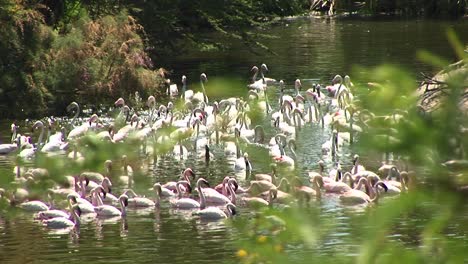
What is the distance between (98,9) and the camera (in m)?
23.2

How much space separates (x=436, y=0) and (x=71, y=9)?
21.5 m

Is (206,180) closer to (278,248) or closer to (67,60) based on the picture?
(67,60)

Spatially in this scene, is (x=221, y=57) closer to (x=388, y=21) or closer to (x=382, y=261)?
(x=388, y=21)

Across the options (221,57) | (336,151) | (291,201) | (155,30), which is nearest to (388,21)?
(221,57)

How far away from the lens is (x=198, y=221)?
12031 mm

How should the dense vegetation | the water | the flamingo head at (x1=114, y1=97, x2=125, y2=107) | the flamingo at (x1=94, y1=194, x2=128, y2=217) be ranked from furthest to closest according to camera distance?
the dense vegetation < the flamingo head at (x1=114, y1=97, x2=125, y2=107) < the flamingo at (x1=94, y1=194, x2=128, y2=217) < the water

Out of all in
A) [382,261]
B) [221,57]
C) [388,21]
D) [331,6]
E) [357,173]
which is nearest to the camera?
[382,261]

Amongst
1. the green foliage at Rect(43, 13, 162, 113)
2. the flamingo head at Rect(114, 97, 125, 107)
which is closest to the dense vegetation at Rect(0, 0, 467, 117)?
the green foliage at Rect(43, 13, 162, 113)

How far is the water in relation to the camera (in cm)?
277

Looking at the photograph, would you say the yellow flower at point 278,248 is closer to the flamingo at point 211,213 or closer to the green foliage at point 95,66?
the flamingo at point 211,213

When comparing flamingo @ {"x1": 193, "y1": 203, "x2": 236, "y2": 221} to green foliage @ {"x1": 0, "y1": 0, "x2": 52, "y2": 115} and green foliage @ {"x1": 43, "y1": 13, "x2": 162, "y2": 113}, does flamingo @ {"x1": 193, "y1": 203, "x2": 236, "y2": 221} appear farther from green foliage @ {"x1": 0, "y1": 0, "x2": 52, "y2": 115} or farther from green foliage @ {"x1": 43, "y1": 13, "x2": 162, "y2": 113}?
green foliage @ {"x1": 43, "y1": 13, "x2": 162, "y2": 113}

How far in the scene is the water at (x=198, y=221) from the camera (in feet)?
9.10

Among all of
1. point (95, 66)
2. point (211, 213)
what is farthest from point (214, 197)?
point (95, 66)

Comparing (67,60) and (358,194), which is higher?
(67,60)
